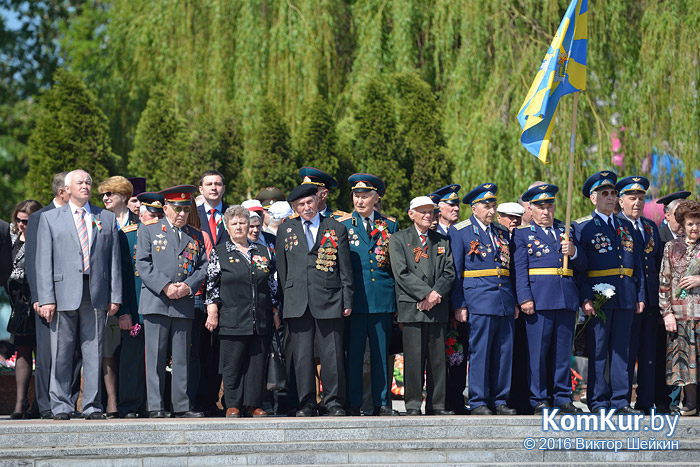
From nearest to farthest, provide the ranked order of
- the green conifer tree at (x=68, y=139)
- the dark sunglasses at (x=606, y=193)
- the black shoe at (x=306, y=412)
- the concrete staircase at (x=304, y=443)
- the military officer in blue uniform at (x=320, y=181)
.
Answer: the concrete staircase at (x=304, y=443) < the black shoe at (x=306, y=412) < the dark sunglasses at (x=606, y=193) < the military officer in blue uniform at (x=320, y=181) < the green conifer tree at (x=68, y=139)

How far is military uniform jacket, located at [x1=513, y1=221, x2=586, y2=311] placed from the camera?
8750 millimetres

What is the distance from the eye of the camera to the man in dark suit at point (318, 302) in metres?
8.45

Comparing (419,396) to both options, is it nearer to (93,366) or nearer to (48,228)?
(93,366)

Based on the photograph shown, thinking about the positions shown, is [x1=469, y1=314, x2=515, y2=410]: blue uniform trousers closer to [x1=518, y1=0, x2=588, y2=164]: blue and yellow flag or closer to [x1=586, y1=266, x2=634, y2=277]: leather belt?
[x1=586, y1=266, x2=634, y2=277]: leather belt

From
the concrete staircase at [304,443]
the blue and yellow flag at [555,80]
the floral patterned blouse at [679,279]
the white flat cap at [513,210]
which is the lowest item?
the concrete staircase at [304,443]

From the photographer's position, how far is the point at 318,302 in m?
8.44

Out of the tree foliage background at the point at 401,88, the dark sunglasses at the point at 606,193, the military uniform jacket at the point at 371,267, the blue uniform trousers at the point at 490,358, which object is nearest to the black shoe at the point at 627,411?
the blue uniform trousers at the point at 490,358

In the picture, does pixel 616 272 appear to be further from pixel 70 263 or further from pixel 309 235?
A: pixel 70 263

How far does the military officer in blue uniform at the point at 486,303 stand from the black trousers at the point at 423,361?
0.26 metres

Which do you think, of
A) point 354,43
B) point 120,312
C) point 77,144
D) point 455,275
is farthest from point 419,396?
point 354,43

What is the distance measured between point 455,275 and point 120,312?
299cm

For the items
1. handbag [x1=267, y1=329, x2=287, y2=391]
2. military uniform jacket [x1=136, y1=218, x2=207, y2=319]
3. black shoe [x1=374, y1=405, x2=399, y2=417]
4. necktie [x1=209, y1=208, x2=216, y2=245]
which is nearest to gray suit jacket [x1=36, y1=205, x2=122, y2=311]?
military uniform jacket [x1=136, y1=218, x2=207, y2=319]

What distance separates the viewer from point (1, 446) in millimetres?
7137

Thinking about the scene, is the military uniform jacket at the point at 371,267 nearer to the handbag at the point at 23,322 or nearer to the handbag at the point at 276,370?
the handbag at the point at 276,370
